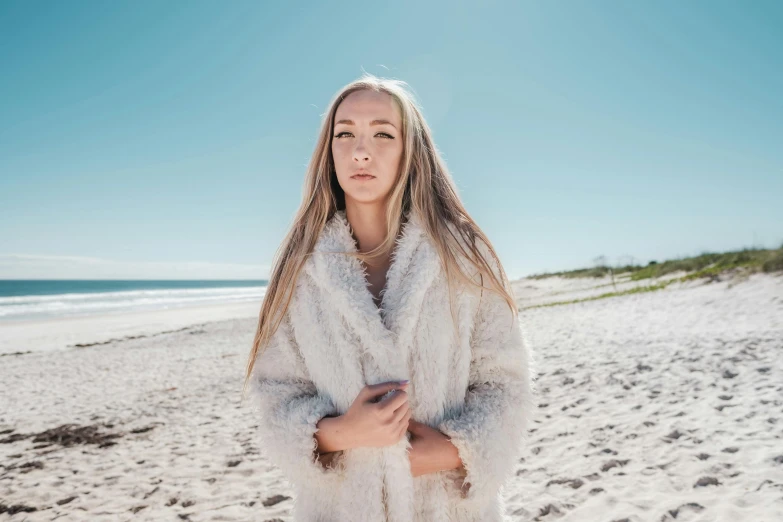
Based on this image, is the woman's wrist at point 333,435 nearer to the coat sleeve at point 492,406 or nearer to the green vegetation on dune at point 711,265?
the coat sleeve at point 492,406

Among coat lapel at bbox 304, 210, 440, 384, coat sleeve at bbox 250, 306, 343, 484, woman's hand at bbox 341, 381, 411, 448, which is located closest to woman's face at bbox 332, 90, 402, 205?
coat lapel at bbox 304, 210, 440, 384

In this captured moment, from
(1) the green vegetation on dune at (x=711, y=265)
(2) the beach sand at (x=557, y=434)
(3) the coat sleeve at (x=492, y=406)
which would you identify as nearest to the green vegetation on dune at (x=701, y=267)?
(1) the green vegetation on dune at (x=711, y=265)

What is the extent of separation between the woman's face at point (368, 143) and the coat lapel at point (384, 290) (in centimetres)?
17

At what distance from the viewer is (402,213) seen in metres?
1.74

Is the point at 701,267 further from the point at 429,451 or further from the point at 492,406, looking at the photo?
the point at 429,451

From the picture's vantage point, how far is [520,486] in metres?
3.78

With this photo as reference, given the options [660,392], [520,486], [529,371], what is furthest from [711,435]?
[529,371]

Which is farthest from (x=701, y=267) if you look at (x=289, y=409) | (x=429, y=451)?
(x=289, y=409)

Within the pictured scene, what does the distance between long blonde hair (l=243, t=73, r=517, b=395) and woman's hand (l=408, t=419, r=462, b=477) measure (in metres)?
0.41

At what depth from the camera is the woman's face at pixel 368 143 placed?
5.13ft

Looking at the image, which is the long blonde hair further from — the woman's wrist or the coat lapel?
the woman's wrist

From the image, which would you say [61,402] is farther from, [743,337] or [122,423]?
[743,337]

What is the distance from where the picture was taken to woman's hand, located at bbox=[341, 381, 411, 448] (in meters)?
1.24

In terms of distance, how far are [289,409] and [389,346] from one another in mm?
381
